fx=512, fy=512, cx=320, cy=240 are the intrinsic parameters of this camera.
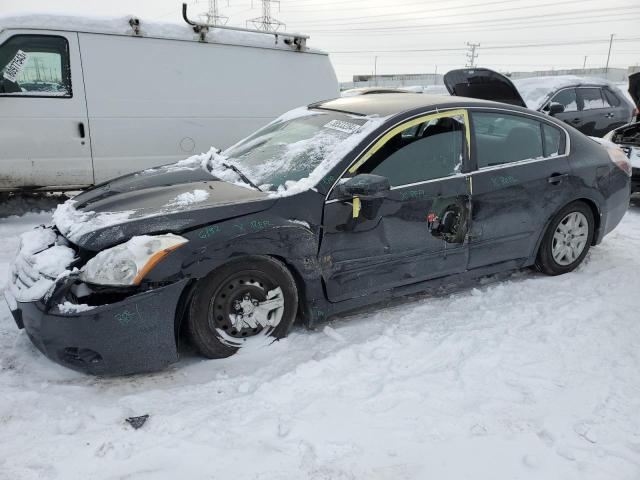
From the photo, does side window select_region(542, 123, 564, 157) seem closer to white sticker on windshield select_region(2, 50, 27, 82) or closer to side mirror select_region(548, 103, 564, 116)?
side mirror select_region(548, 103, 564, 116)

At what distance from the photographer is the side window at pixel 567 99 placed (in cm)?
870

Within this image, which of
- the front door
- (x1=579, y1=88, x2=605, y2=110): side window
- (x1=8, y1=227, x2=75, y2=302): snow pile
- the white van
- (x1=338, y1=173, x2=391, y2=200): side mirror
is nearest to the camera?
(x1=8, y1=227, x2=75, y2=302): snow pile

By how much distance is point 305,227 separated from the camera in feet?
10.3

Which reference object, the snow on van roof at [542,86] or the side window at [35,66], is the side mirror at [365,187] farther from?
the snow on van roof at [542,86]

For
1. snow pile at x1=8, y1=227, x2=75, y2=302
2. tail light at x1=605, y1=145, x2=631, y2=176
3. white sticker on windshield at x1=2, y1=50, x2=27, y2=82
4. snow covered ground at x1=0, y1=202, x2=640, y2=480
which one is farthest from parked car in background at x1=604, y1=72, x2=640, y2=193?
white sticker on windshield at x1=2, y1=50, x2=27, y2=82

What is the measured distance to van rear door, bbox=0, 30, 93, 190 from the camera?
222 inches

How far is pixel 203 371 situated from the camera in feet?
9.66

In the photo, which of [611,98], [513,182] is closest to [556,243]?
[513,182]

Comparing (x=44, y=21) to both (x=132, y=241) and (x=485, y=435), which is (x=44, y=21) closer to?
Answer: (x=132, y=241)

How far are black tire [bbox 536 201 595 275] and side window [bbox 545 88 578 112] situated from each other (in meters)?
4.94

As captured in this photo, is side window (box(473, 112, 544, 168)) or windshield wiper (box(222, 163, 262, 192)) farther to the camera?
side window (box(473, 112, 544, 168))

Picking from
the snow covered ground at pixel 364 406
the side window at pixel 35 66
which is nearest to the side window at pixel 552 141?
the snow covered ground at pixel 364 406

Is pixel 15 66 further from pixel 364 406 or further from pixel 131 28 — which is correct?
pixel 364 406

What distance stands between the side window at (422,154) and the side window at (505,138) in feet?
0.64
